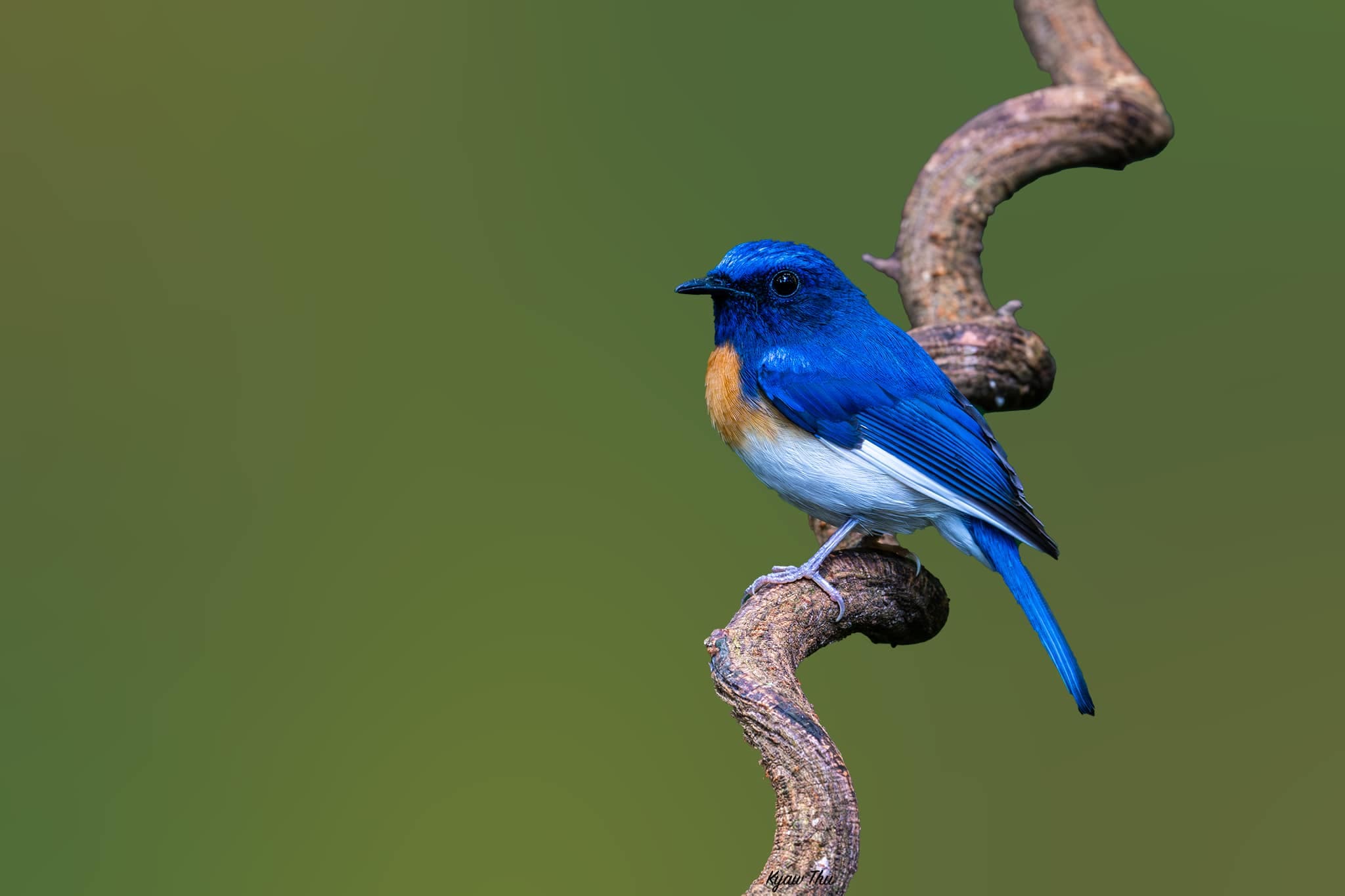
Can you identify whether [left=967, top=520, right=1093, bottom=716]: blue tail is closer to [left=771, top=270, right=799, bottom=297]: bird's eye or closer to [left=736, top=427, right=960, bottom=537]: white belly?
[left=736, top=427, right=960, bottom=537]: white belly

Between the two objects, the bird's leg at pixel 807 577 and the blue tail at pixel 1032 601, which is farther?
the bird's leg at pixel 807 577

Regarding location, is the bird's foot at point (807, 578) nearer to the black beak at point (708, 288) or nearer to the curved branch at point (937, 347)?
the curved branch at point (937, 347)

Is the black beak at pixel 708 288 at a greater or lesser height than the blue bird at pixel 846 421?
greater

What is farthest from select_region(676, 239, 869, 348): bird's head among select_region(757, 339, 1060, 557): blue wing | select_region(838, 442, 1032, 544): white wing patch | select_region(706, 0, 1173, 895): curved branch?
select_region(706, 0, 1173, 895): curved branch

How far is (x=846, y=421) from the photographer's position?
308 centimetres

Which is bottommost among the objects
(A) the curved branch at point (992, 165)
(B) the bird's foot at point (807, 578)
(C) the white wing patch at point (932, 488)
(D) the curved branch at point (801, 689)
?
(D) the curved branch at point (801, 689)

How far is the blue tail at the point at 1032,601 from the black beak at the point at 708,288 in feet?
2.68

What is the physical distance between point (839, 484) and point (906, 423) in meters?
0.23

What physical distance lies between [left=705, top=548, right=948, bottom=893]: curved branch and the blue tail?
175 mm

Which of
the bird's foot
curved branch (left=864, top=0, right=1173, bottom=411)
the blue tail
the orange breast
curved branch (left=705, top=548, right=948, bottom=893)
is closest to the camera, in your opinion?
curved branch (left=705, top=548, right=948, bottom=893)

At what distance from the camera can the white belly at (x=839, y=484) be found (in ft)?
10.00

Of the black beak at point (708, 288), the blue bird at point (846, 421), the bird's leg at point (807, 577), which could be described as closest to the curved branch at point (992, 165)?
the blue bird at point (846, 421)

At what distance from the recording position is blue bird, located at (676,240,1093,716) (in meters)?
3.03

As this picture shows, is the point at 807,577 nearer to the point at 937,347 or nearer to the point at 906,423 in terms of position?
the point at 906,423
